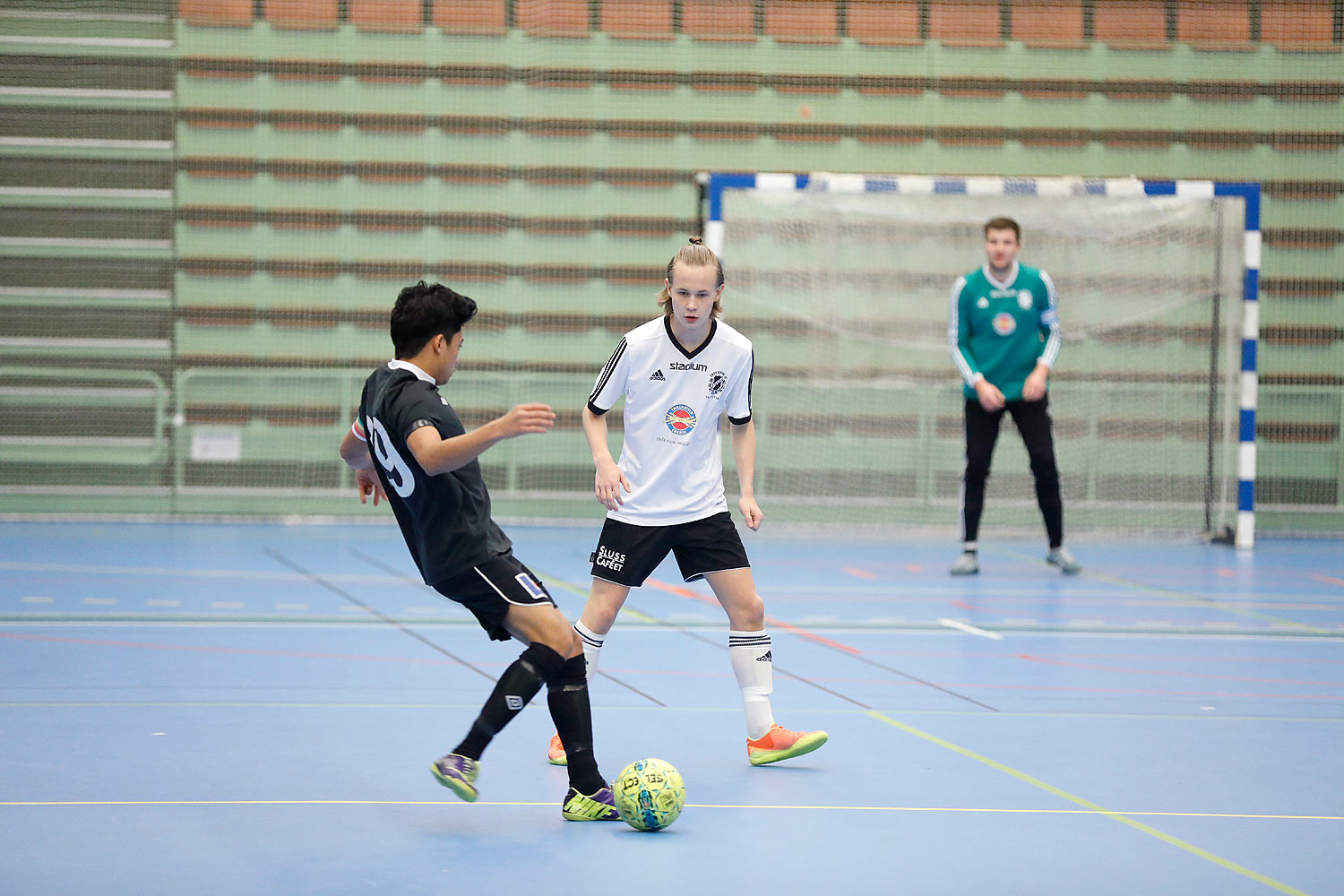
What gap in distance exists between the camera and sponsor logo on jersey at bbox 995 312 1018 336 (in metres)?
8.08

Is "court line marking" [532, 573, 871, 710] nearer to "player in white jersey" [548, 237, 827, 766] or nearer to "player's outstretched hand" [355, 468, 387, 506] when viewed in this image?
"player in white jersey" [548, 237, 827, 766]

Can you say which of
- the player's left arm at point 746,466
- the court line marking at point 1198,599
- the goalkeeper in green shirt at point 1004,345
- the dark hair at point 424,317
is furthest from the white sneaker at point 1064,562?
the dark hair at point 424,317

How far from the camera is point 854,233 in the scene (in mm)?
10969

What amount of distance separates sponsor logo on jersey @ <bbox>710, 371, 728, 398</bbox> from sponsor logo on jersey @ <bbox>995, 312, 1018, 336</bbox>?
4204 mm

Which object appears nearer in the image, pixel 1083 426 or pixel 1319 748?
pixel 1319 748

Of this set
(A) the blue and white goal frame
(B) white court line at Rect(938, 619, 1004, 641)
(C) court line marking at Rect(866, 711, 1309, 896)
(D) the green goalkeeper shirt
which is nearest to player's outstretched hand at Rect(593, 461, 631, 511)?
(C) court line marking at Rect(866, 711, 1309, 896)

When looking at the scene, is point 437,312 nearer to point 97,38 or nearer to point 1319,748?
point 1319,748

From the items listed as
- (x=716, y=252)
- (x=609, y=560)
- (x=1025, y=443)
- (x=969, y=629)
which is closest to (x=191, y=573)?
(x=716, y=252)

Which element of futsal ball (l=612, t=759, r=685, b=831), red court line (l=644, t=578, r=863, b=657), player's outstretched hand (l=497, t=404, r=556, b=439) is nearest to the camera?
player's outstretched hand (l=497, t=404, r=556, b=439)

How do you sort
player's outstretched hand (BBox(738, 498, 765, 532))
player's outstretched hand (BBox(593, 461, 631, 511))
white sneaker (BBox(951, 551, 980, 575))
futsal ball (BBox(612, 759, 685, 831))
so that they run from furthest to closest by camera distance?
1. white sneaker (BBox(951, 551, 980, 575))
2. player's outstretched hand (BBox(738, 498, 765, 532))
3. player's outstretched hand (BBox(593, 461, 631, 511))
4. futsal ball (BBox(612, 759, 685, 831))

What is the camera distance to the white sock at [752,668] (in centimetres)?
414

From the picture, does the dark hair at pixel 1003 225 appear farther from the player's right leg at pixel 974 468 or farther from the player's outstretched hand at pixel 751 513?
the player's outstretched hand at pixel 751 513

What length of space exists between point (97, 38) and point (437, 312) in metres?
9.25

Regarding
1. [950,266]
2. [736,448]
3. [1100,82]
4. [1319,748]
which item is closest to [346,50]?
[950,266]
